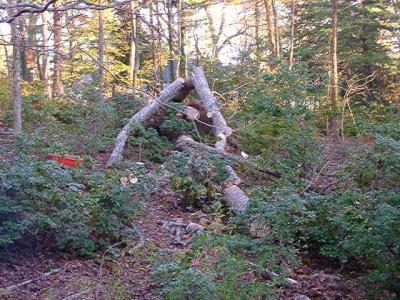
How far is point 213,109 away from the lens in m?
10.9

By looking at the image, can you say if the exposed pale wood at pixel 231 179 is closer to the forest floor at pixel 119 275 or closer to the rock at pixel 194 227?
the rock at pixel 194 227

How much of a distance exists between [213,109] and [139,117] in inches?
62.7

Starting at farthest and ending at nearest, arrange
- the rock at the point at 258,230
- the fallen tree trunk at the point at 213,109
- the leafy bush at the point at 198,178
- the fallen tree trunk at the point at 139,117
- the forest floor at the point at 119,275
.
→ 1. the fallen tree trunk at the point at 213,109
2. the fallen tree trunk at the point at 139,117
3. the leafy bush at the point at 198,178
4. the rock at the point at 258,230
5. the forest floor at the point at 119,275

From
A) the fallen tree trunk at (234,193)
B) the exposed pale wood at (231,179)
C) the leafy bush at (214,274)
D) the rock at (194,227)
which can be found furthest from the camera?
the exposed pale wood at (231,179)

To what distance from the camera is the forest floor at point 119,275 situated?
16.3 ft

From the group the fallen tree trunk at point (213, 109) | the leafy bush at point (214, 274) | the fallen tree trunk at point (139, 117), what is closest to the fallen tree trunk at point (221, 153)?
the fallen tree trunk at point (213, 109)

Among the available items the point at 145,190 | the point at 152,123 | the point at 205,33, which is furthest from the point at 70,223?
the point at 205,33

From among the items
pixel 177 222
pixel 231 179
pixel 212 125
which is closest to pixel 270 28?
pixel 212 125

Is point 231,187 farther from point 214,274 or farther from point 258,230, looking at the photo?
point 214,274

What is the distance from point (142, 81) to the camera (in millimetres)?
17641

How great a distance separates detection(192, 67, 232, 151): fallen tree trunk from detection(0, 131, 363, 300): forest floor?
11.6ft

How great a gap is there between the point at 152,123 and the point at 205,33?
14.0 m

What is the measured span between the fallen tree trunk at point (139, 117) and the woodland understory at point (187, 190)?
0.04 meters

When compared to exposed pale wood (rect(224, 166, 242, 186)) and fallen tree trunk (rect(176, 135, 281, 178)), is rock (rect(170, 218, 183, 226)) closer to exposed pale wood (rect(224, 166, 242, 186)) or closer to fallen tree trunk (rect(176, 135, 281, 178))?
exposed pale wood (rect(224, 166, 242, 186))
